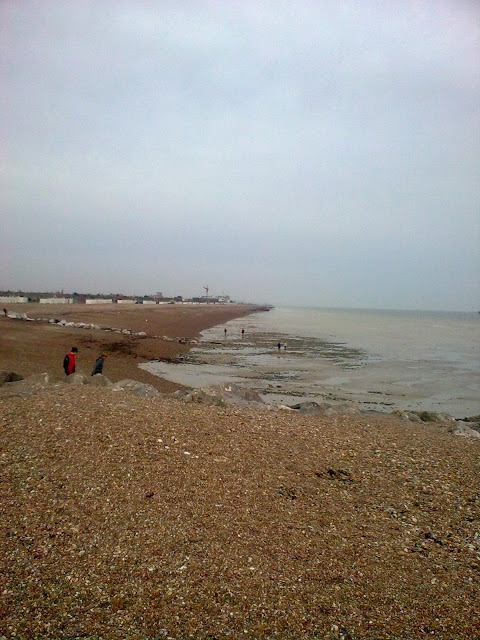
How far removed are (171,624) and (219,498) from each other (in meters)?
2.18

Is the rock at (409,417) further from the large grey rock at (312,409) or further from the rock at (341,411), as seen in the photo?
the large grey rock at (312,409)

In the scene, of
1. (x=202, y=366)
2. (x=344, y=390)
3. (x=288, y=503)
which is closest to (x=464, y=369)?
(x=344, y=390)

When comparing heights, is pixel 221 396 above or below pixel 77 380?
below

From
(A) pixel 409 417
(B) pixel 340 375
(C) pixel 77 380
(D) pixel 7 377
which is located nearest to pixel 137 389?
(C) pixel 77 380

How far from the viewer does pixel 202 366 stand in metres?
27.0

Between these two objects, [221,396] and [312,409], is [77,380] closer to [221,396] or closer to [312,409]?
[221,396]

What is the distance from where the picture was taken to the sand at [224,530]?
4094 millimetres

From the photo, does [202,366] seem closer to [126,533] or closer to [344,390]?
[344,390]

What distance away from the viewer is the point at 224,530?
17.7ft

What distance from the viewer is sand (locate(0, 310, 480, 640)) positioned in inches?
161

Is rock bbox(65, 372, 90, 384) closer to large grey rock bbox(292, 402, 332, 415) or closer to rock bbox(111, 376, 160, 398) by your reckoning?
rock bbox(111, 376, 160, 398)

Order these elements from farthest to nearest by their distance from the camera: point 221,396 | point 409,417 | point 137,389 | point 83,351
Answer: point 83,351, point 409,417, point 137,389, point 221,396

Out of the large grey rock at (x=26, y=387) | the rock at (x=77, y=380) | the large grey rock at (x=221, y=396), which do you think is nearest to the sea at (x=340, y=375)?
the large grey rock at (x=221, y=396)

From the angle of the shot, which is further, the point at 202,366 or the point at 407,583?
the point at 202,366
